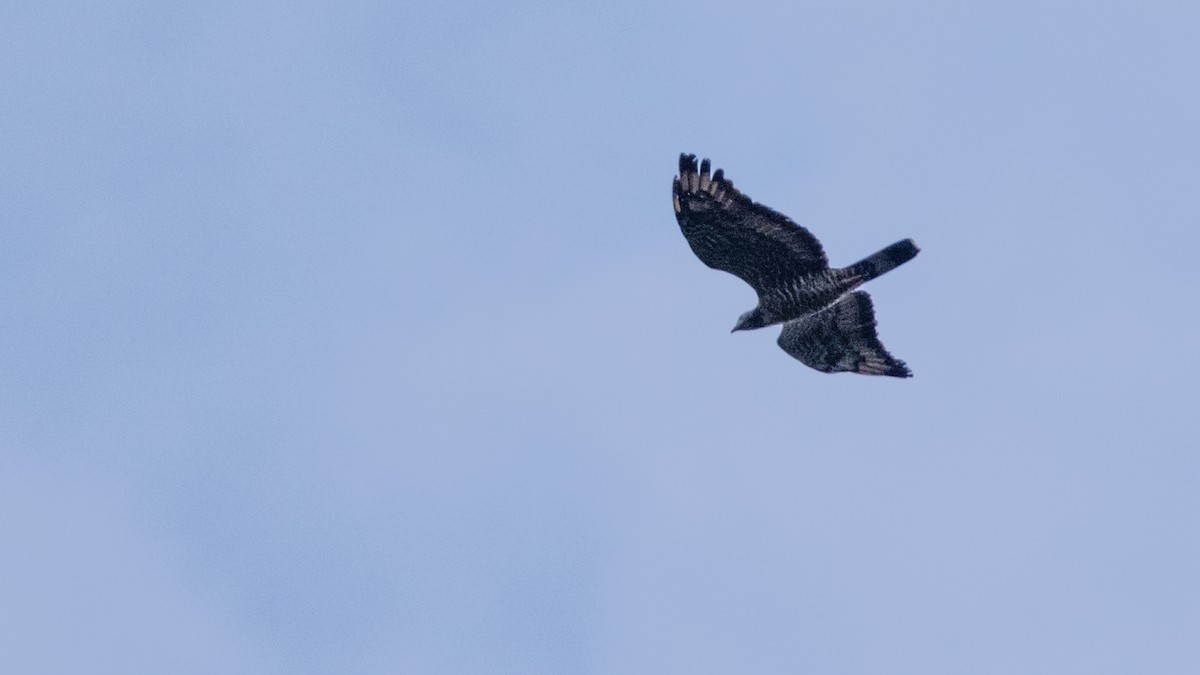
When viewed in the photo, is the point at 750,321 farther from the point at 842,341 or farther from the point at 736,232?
the point at 736,232

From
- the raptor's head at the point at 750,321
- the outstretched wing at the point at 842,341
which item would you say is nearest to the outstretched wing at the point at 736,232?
the raptor's head at the point at 750,321

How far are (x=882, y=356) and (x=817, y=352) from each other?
99 centimetres

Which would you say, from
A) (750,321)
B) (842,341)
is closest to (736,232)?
(750,321)

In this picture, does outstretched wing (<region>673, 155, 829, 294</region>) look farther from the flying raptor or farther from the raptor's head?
the raptor's head

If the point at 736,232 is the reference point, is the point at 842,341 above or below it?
below

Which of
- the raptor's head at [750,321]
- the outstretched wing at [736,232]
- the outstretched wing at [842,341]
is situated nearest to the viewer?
the outstretched wing at [736,232]

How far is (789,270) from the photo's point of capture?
27.3 meters

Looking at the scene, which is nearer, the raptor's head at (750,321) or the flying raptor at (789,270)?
the flying raptor at (789,270)

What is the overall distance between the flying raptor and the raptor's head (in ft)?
0.07

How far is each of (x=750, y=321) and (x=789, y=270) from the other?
169 cm

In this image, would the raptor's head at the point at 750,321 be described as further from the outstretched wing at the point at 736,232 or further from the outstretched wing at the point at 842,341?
the outstretched wing at the point at 736,232

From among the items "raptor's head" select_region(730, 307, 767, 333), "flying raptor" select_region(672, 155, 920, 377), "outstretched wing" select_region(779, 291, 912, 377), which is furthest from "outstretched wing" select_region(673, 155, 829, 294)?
"outstretched wing" select_region(779, 291, 912, 377)

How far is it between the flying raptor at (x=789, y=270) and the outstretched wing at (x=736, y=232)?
0.01 metres

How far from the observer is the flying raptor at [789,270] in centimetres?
2625
